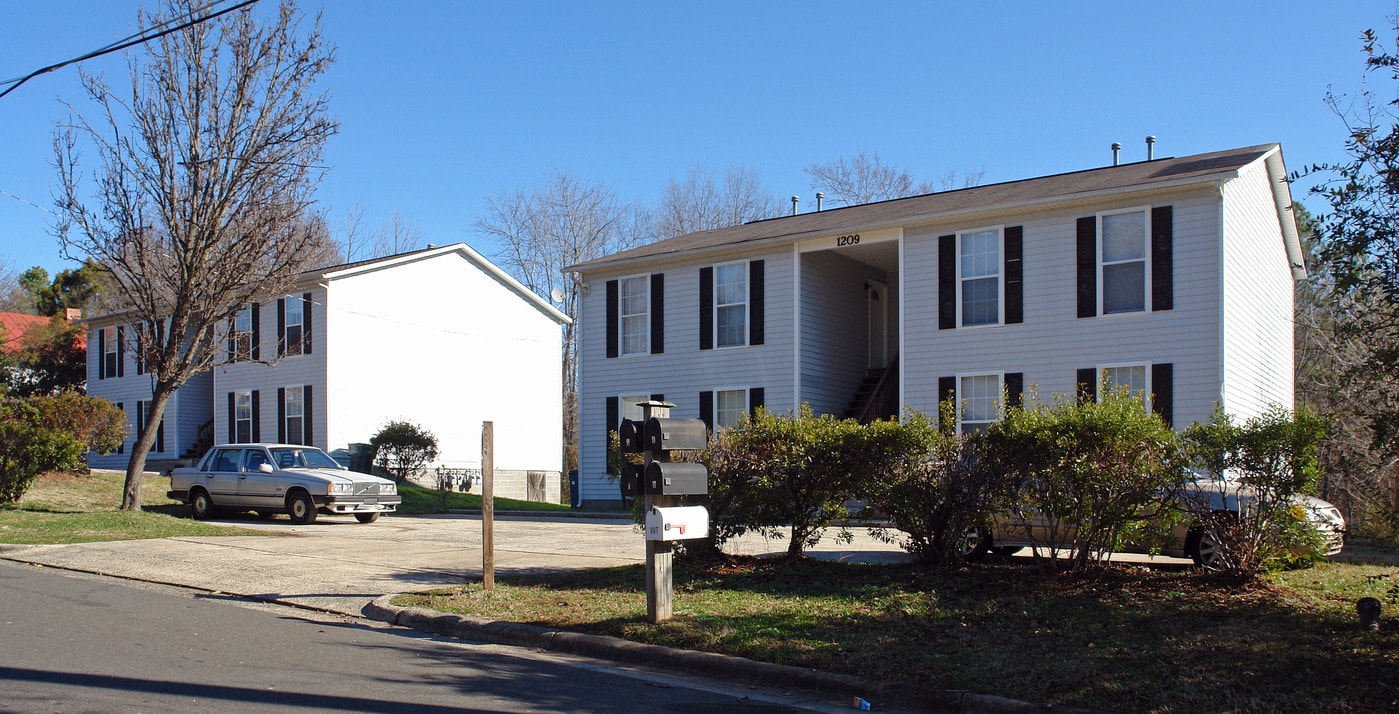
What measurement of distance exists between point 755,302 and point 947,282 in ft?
15.1

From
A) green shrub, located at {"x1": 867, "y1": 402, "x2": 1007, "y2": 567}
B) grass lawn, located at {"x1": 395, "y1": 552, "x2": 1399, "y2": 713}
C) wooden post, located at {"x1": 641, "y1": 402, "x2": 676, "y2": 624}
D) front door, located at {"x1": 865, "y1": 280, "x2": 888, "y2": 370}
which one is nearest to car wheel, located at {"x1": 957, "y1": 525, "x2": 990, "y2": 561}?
green shrub, located at {"x1": 867, "y1": 402, "x2": 1007, "y2": 567}

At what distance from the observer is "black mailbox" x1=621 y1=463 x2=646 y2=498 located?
929cm

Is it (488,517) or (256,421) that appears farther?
(256,421)

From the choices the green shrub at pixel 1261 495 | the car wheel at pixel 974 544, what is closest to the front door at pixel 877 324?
the car wheel at pixel 974 544

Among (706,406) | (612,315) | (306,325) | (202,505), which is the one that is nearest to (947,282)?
(706,406)

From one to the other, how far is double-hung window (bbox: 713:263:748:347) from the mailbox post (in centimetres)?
1582

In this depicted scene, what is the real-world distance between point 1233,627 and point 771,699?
3428 mm

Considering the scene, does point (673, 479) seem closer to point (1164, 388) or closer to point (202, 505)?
point (1164, 388)

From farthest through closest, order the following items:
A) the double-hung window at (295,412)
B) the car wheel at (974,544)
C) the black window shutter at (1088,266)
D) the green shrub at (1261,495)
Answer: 1. the double-hung window at (295,412)
2. the black window shutter at (1088,266)
3. the car wheel at (974,544)
4. the green shrub at (1261,495)

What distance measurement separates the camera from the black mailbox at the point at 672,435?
30.3 ft

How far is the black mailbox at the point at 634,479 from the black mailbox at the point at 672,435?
0.20 m

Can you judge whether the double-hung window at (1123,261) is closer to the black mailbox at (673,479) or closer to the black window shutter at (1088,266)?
the black window shutter at (1088,266)

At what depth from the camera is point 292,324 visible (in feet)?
109

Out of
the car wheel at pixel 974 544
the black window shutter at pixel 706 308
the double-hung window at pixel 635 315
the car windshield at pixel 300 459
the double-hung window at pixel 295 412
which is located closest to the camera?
the car wheel at pixel 974 544
